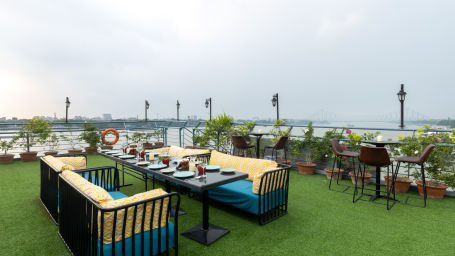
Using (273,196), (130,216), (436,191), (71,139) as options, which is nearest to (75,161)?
(130,216)

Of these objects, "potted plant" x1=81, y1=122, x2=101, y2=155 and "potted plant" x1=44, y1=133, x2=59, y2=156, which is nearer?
"potted plant" x1=44, y1=133, x2=59, y2=156

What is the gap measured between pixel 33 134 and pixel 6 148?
72 cm

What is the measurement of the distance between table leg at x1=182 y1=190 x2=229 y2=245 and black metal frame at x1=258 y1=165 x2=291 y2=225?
53 centimetres

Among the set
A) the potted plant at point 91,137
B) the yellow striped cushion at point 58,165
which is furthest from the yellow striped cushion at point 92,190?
the potted plant at point 91,137

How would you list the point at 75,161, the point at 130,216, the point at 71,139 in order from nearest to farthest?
1. the point at 130,216
2. the point at 75,161
3. the point at 71,139

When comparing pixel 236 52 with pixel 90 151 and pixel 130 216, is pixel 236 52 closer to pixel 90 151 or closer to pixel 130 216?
pixel 90 151

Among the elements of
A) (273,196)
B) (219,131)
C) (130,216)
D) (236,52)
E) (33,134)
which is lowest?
(273,196)

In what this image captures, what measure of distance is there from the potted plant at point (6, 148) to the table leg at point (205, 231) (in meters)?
6.92

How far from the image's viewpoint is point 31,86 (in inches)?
380

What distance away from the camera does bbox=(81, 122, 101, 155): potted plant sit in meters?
8.00

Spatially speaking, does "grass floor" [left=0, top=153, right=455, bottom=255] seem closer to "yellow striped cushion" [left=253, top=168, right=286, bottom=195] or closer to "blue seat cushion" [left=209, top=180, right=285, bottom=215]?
"blue seat cushion" [left=209, top=180, right=285, bottom=215]

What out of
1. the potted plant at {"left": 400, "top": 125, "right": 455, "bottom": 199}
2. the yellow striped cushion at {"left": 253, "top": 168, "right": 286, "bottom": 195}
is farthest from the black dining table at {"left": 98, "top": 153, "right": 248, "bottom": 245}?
the potted plant at {"left": 400, "top": 125, "right": 455, "bottom": 199}

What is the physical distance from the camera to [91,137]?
26.6 ft

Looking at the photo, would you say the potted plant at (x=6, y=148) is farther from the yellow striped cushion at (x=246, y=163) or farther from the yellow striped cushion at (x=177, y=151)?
the yellow striped cushion at (x=246, y=163)
